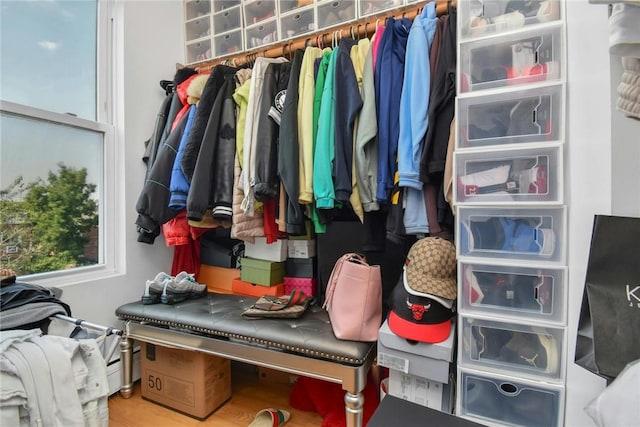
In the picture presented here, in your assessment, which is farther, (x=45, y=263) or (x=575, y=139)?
(x=45, y=263)

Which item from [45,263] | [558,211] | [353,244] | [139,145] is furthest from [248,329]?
[139,145]

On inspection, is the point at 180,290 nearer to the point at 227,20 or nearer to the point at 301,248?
the point at 301,248

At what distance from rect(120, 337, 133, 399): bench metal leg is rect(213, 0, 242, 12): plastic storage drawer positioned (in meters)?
1.87

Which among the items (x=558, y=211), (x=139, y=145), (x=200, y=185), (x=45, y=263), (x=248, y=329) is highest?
(x=139, y=145)

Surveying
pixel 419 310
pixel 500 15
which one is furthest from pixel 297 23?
pixel 419 310

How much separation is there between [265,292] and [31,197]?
1105 mm

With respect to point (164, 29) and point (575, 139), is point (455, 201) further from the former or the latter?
point (164, 29)

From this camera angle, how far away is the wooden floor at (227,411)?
1282 millimetres

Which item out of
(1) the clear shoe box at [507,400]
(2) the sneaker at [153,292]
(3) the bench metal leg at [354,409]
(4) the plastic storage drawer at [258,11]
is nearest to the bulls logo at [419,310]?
(1) the clear shoe box at [507,400]

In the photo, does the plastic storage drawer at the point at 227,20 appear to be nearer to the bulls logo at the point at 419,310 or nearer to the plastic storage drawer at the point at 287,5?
the plastic storage drawer at the point at 287,5

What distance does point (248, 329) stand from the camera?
3.82 feet

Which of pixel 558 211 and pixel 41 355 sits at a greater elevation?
pixel 558 211

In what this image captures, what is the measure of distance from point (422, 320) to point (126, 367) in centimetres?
142

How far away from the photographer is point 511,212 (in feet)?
2.90
